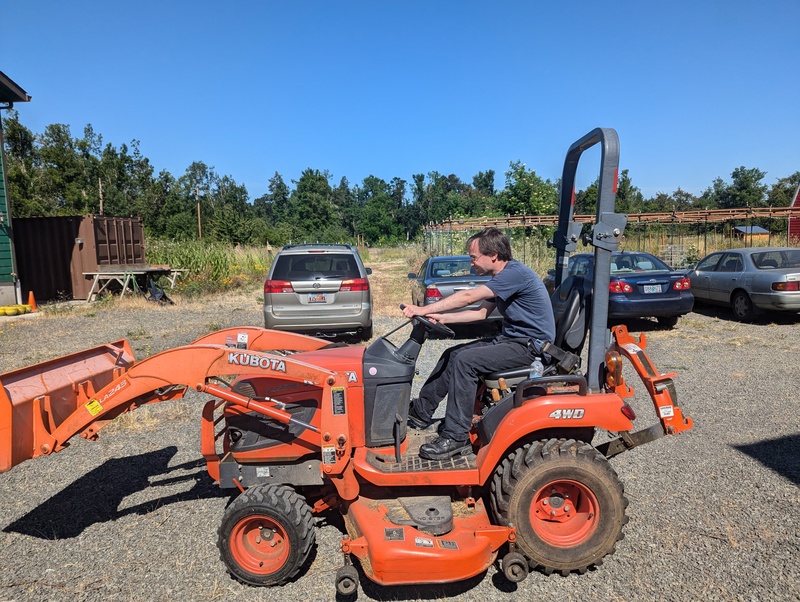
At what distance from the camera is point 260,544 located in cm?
344

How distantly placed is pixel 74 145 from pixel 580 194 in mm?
47400

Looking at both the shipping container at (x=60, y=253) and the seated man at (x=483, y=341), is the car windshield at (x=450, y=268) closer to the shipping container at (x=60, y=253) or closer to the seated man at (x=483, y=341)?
the seated man at (x=483, y=341)

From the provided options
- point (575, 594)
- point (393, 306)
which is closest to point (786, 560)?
point (575, 594)

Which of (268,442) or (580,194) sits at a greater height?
(580,194)

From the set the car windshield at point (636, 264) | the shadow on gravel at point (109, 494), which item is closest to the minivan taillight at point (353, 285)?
the shadow on gravel at point (109, 494)

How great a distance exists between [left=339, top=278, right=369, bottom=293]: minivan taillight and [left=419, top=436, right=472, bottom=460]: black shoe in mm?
6482

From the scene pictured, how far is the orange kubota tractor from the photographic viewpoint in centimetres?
325

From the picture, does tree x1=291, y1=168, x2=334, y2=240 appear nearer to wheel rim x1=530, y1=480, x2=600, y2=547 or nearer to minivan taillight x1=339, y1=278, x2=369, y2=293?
minivan taillight x1=339, y1=278, x2=369, y2=293

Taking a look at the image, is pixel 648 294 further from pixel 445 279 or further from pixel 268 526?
pixel 268 526

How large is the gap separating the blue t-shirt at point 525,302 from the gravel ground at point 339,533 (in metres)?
1.54

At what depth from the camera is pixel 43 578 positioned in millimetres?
3400

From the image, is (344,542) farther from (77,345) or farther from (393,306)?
(393,306)

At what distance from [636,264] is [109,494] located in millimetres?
10640

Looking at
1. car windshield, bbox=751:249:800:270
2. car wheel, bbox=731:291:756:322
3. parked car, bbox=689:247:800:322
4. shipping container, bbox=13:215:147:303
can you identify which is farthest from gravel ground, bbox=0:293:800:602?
shipping container, bbox=13:215:147:303
